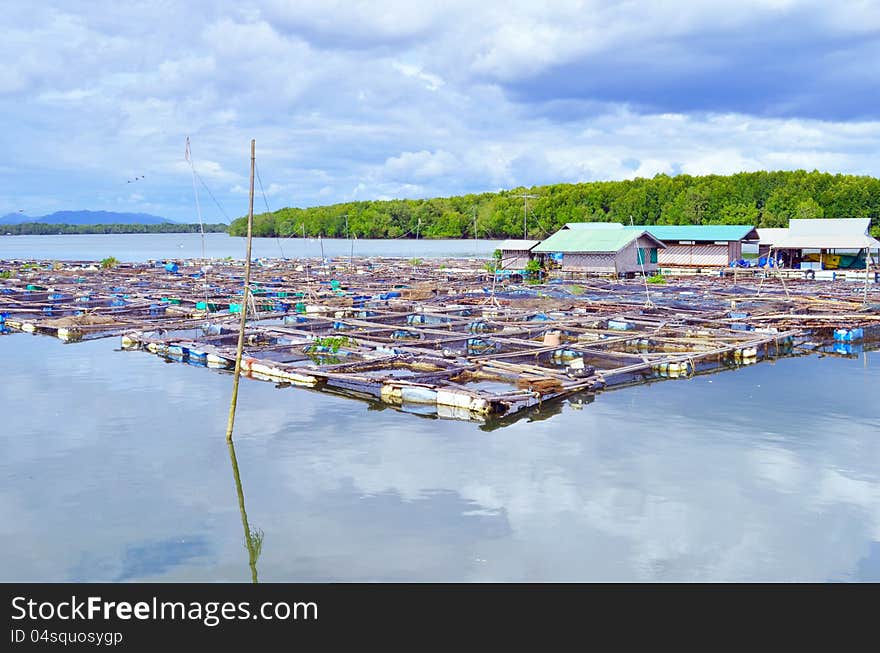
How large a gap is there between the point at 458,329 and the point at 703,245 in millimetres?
27276

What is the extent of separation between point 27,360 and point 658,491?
15332 millimetres

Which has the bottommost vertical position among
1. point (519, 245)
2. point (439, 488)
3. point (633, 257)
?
point (439, 488)

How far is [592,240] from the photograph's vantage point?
4106cm

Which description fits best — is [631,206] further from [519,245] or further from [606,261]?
[606,261]

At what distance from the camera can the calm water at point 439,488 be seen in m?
8.00

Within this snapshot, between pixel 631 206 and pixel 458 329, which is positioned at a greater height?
pixel 631 206

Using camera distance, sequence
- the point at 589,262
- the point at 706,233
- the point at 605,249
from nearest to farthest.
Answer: the point at 605,249 → the point at 589,262 → the point at 706,233

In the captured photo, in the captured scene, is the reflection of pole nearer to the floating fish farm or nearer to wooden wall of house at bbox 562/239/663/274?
the floating fish farm

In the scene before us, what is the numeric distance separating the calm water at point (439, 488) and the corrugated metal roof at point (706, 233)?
30.7m

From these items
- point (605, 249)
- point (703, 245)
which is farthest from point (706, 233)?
point (605, 249)

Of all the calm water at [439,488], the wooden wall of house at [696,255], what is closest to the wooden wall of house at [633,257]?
the wooden wall of house at [696,255]

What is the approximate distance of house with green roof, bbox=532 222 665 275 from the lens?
131ft

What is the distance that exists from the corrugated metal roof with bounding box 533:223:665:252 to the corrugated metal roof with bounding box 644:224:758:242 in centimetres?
251
